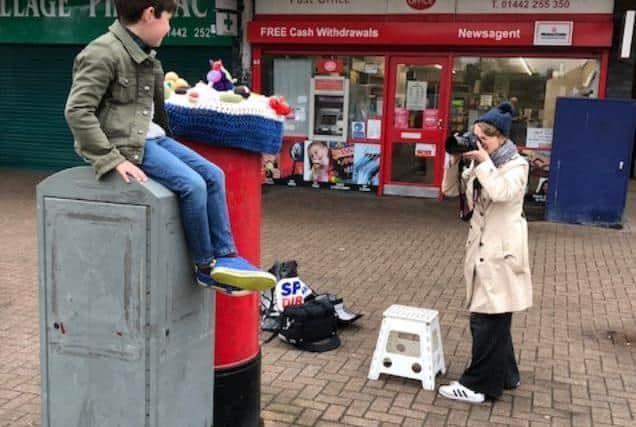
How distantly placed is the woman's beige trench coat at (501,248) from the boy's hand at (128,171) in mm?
2046

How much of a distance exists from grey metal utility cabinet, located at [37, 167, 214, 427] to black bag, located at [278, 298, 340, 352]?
2213 mm

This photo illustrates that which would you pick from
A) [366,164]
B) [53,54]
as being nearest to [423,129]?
[366,164]

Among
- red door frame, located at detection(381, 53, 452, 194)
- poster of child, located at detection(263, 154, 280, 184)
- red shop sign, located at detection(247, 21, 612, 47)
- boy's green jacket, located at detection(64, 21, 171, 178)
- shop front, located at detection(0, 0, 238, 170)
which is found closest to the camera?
boy's green jacket, located at detection(64, 21, 171, 178)

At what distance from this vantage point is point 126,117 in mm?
2734

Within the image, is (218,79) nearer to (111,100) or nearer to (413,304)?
(111,100)

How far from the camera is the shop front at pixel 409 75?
10.6 metres

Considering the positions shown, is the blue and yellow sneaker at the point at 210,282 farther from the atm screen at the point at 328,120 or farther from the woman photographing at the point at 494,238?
the atm screen at the point at 328,120

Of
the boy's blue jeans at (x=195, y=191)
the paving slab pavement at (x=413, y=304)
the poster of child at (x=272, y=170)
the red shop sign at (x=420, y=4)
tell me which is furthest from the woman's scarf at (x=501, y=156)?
the poster of child at (x=272, y=170)

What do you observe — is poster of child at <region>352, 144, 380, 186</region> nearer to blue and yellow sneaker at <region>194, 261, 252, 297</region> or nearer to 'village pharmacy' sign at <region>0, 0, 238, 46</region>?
'village pharmacy' sign at <region>0, 0, 238, 46</region>

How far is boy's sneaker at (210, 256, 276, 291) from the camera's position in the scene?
2764 mm

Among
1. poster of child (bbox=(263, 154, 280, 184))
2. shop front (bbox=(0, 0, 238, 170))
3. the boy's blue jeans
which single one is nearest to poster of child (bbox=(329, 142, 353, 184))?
poster of child (bbox=(263, 154, 280, 184))

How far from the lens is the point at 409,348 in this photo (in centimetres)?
→ 470

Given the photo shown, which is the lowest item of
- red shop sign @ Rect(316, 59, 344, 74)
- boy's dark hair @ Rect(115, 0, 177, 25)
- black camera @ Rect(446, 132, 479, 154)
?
black camera @ Rect(446, 132, 479, 154)

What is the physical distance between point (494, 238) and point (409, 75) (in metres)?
7.66
